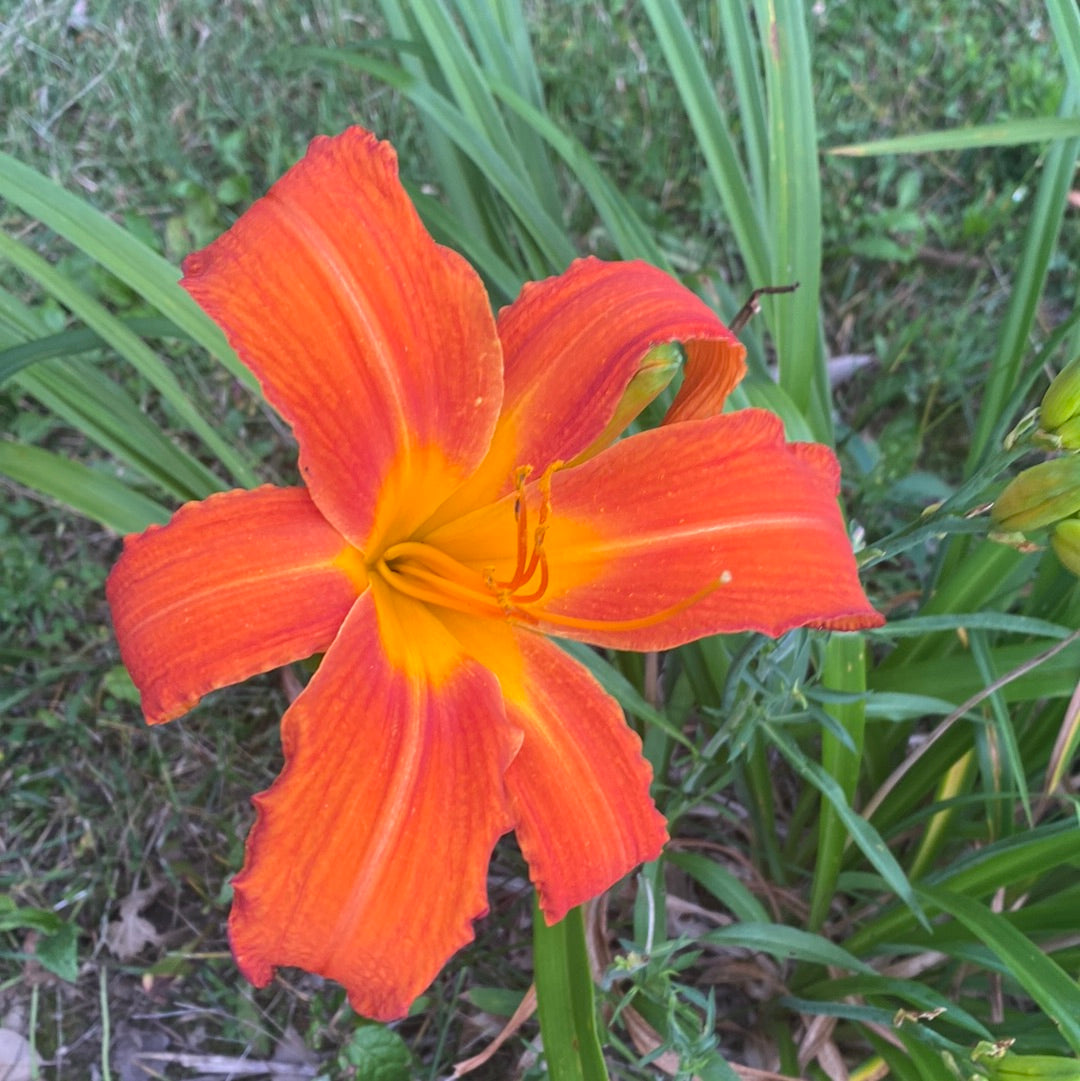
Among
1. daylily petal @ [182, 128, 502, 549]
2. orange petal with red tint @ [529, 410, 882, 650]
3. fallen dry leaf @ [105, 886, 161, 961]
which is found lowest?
fallen dry leaf @ [105, 886, 161, 961]

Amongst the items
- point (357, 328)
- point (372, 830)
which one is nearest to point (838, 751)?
point (372, 830)

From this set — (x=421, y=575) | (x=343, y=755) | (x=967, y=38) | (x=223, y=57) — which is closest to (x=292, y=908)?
(x=343, y=755)

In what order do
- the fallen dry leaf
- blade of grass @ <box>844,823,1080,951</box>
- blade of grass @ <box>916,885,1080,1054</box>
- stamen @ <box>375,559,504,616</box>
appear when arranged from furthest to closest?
the fallen dry leaf → blade of grass @ <box>844,823,1080,951</box> → blade of grass @ <box>916,885,1080,1054</box> → stamen @ <box>375,559,504,616</box>

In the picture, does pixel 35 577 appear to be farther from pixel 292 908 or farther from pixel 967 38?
pixel 967 38

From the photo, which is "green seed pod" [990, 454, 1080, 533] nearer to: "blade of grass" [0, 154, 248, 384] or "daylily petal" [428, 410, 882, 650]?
"daylily petal" [428, 410, 882, 650]

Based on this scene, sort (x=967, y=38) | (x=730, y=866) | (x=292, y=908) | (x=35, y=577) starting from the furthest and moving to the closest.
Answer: (x=967, y=38) → (x=35, y=577) → (x=730, y=866) → (x=292, y=908)

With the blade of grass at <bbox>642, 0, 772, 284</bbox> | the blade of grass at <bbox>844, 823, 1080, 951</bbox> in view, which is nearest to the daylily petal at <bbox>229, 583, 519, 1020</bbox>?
the blade of grass at <bbox>844, 823, 1080, 951</bbox>
